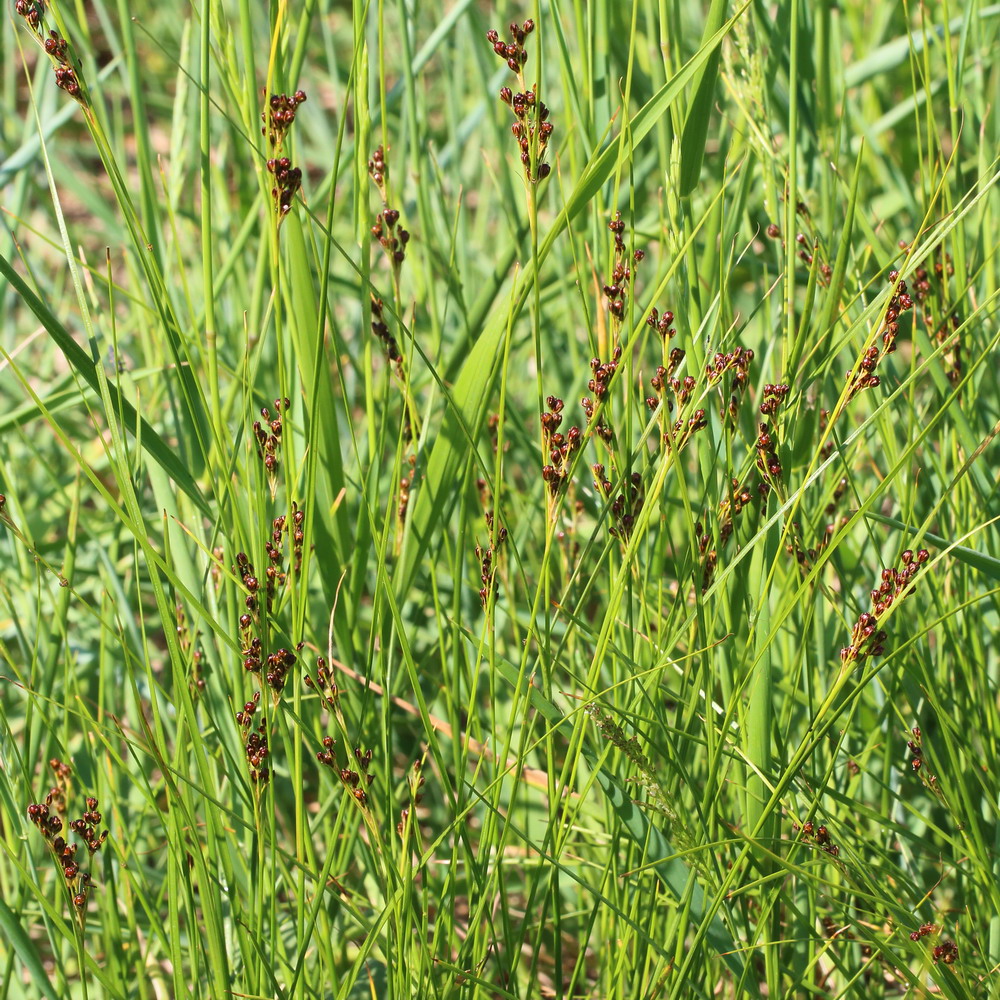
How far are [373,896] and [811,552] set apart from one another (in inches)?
26.1

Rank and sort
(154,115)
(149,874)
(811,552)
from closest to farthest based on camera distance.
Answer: (811,552) < (149,874) < (154,115)

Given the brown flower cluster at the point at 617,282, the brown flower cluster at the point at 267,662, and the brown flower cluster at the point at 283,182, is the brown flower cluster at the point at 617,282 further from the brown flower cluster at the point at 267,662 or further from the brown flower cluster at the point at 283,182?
the brown flower cluster at the point at 267,662

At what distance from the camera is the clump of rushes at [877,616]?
0.64 meters

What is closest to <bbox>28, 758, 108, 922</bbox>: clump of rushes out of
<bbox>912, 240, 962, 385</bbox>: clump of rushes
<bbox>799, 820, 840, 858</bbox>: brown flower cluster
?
<bbox>799, 820, 840, 858</bbox>: brown flower cluster

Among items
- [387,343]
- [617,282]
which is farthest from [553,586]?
[617,282]

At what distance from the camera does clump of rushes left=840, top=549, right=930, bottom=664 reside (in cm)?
64

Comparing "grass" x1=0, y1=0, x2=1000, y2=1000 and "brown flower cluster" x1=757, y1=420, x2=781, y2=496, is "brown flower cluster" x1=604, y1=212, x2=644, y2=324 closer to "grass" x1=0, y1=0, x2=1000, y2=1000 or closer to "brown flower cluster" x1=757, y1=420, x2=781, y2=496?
"grass" x1=0, y1=0, x2=1000, y2=1000

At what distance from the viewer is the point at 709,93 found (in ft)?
2.89

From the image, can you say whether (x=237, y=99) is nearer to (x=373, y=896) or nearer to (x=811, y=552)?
(x=811, y=552)

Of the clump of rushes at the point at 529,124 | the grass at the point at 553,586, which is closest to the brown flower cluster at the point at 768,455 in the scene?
the grass at the point at 553,586

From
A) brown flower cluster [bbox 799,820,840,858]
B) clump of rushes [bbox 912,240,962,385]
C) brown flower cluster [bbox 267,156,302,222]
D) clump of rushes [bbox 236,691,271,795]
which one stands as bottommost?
brown flower cluster [bbox 799,820,840,858]

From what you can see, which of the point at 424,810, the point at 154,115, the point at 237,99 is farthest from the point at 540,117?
the point at 154,115

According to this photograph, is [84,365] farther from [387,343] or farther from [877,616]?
[877,616]

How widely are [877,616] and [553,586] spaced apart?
0.72 meters
